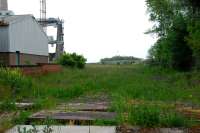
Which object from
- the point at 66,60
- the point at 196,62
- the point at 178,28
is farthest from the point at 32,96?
the point at 66,60

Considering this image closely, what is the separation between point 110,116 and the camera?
28.7 ft

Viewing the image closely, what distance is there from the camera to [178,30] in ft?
113

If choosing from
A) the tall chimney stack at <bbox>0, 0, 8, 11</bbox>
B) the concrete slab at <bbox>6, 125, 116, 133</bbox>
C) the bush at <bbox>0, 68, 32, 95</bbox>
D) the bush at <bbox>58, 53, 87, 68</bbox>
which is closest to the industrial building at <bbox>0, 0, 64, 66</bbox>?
the tall chimney stack at <bbox>0, 0, 8, 11</bbox>

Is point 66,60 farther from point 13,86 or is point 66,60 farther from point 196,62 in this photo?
point 13,86

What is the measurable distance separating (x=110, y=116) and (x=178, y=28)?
26888 millimetres

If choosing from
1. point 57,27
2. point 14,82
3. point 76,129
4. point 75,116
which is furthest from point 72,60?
point 76,129

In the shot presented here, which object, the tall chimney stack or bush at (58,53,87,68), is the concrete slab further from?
the tall chimney stack

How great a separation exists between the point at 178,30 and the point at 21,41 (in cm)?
1516

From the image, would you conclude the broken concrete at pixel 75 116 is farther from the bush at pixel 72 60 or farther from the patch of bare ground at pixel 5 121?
the bush at pixel 72 60

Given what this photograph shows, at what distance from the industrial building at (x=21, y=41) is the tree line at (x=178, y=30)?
41.8 feet

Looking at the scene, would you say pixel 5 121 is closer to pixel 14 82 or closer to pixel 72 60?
pixel 14 82

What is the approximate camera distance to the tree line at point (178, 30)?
28.7 meters

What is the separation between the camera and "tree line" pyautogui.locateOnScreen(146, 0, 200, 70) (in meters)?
28.7

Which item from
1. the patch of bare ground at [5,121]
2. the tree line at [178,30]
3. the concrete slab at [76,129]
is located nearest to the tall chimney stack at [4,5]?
the tree line at [178,30]
